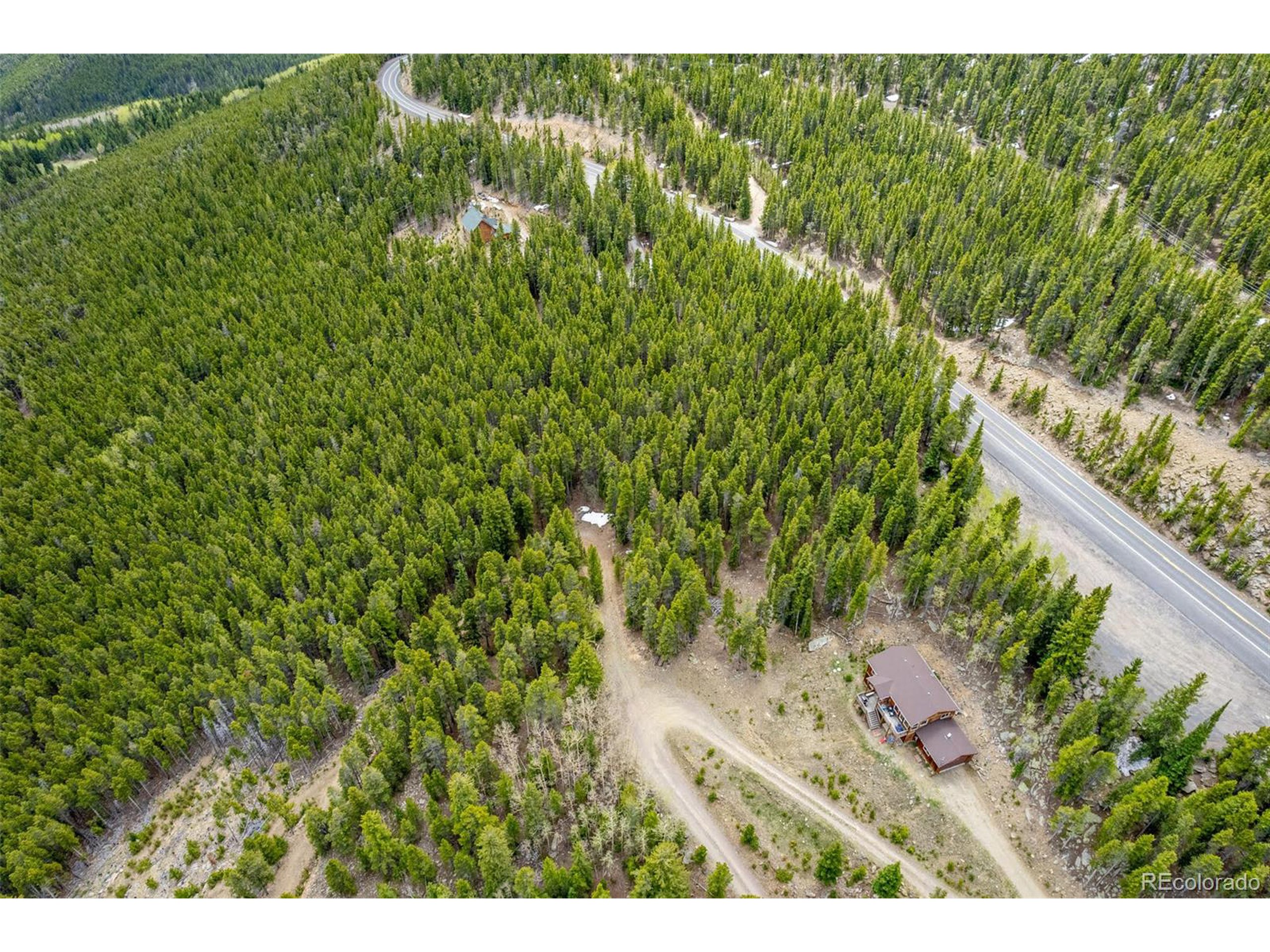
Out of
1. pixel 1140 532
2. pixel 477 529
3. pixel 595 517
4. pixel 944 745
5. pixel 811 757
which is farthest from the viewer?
pixel 595 517

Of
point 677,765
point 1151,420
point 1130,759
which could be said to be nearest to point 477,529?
point 677,765

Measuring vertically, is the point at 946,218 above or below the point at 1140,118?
below

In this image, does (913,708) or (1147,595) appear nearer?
(913,708)

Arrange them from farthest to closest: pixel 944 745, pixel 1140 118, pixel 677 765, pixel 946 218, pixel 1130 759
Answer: pixel 1140 118, pixel 946 218, pixel 677 765, pixel 944 745, pixel 1130 759

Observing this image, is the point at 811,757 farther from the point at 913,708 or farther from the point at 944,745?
the point at 944,745

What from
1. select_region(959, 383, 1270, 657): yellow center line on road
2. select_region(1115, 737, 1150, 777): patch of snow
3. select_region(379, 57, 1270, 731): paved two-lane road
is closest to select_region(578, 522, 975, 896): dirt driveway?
select_region(1115, 737, 1150, 777): patch of snow

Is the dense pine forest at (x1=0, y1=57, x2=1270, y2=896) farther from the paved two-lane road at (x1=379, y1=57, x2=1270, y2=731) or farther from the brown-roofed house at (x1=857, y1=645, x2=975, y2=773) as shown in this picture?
the brown-roofed house at (x1=857, y1=645, x2=975, y2=773)

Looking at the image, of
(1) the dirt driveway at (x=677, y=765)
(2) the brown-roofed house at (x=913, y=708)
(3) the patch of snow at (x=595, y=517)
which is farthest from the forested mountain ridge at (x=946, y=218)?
(1) the dirt driveway at (x=677, y=765)
